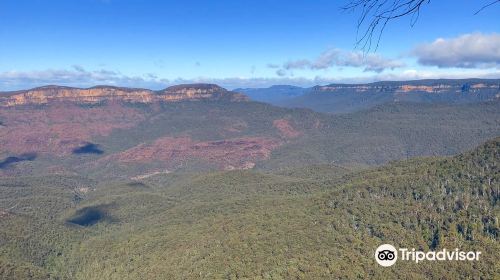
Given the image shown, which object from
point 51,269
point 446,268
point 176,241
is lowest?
point 51,269

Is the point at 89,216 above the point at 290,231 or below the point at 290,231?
below

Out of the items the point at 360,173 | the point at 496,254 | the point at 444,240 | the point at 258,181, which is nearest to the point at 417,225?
the point at 444,240

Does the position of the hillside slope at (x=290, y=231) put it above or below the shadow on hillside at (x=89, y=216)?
above

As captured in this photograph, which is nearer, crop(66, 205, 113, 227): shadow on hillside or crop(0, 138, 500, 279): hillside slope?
crop(0, 138, 500, 279): hillside slope

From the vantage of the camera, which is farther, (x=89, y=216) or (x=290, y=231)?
(x=89, y=216)

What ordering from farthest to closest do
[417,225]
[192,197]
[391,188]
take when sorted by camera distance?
[192,197] < [391,188] < [417,225]

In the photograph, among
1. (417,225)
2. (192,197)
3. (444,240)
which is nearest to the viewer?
(444,240)

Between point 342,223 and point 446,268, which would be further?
point 342,223

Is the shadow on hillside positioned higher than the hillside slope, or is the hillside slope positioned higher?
the hillside slope

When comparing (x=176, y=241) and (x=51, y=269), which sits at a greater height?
(x=176, y=241)

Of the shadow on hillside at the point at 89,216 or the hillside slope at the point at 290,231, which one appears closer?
the hillside slope at the point at 290,231

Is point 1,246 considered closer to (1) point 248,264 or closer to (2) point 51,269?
(2) point 51,269
